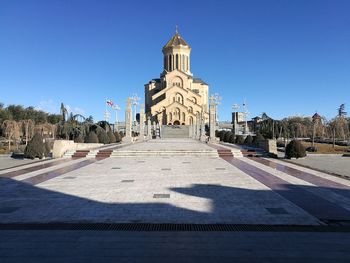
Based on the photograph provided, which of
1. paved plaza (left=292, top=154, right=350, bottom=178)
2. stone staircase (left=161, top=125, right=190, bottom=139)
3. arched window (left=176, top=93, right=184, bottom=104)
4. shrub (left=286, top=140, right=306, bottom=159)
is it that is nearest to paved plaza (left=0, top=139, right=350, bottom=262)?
paved plaza (left=292, top=154, right=350, bottom=178)

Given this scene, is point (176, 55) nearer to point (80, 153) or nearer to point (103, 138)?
point (103, 138)

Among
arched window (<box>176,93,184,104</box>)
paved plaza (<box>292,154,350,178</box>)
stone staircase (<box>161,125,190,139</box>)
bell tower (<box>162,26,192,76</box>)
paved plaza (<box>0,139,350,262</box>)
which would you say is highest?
bell tower (<box>162,26,192,76</box>)

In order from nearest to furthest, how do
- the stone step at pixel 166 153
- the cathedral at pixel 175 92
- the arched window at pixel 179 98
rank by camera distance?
the stone step at pixel 166 153 → the cathedral at pixel 175 92 → the arched window at pixel 179 98

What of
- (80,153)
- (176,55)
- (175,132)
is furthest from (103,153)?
(176,55)

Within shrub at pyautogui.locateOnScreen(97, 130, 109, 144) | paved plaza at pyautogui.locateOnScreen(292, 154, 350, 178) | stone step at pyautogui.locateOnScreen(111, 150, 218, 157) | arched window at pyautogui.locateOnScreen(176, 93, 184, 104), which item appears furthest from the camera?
arched window at pyautogui.locateOnScreen(176, 93, 184, 104)

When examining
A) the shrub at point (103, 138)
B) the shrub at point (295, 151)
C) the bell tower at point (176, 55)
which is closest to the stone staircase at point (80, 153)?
the shrub at point (295, 151)

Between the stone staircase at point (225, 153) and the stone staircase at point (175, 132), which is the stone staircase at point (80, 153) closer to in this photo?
the stone staircase at point (225, 153)

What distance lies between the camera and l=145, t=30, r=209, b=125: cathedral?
84.0m

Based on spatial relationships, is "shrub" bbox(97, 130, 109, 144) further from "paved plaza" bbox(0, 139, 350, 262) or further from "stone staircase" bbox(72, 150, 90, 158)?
"paved plaza" bbox(0, 139, 350, 262)

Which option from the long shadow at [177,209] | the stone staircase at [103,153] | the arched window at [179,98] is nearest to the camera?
the long shadow at [177,209]

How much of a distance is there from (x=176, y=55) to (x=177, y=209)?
280ft

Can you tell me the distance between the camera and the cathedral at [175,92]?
84.0m

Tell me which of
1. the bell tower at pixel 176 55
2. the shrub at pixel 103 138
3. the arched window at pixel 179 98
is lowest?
the shrub at pixel 103 138

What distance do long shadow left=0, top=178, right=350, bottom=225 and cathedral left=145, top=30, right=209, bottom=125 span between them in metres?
74.1
